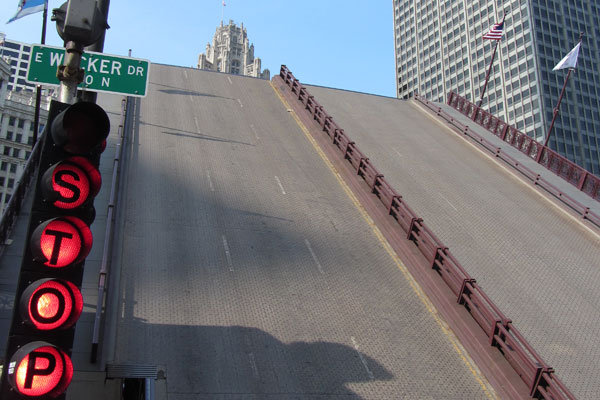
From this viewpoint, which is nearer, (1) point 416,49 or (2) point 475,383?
(2) point 475,383

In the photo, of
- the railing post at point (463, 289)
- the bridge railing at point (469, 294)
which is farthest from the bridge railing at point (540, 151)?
the railing post at point (463, 289)

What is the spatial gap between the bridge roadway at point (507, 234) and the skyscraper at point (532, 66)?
3853 inches

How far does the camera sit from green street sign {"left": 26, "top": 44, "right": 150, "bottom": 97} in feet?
26.5

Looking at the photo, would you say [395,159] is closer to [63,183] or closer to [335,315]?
[335,315]

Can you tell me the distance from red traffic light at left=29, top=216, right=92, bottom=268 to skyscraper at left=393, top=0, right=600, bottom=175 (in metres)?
129

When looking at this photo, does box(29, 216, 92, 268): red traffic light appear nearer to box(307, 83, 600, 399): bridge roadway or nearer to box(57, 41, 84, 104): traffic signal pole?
box(57, 41, 84, 104): traffic signal pole

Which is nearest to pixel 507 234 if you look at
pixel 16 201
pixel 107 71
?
pixel 16 201

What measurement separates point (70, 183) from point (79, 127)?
17.8 inches

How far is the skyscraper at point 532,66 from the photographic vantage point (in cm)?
12975

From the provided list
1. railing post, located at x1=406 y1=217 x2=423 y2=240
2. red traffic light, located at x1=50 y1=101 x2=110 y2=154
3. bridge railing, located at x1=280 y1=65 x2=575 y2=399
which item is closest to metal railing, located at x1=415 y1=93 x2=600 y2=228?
bridge railing, located at x1=280 y1=65 x2=575 y2=399

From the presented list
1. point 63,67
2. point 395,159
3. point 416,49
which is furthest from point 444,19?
point 63,67

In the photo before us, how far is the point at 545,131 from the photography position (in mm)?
123125

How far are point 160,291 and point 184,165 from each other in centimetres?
1061

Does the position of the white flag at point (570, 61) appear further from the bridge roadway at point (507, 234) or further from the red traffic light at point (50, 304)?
the red traffic light at point (50, 304)
